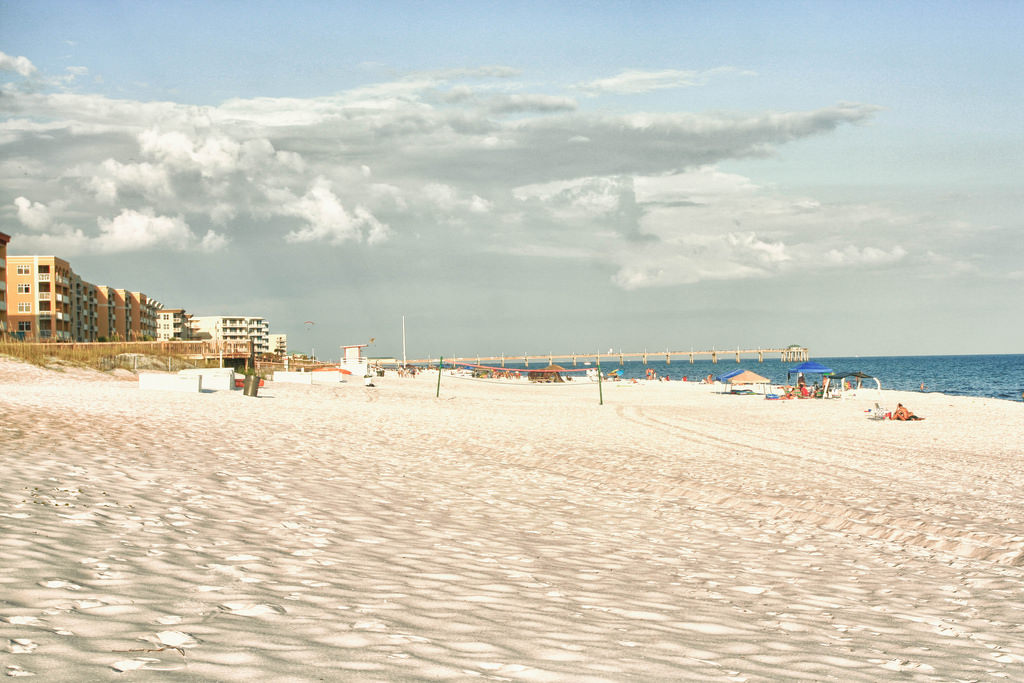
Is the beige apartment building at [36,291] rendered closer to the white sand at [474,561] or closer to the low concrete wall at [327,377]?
the low concrete wall at [327,377]

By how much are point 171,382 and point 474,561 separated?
21.1 meters

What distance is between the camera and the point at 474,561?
630cm

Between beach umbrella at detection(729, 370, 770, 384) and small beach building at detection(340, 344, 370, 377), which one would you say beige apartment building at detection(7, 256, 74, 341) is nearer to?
small beach building at detection(340, 344, 370, 377)

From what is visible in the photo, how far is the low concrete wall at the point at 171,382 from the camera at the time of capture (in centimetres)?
2422

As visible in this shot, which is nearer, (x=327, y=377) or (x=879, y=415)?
(x=879, y=415)

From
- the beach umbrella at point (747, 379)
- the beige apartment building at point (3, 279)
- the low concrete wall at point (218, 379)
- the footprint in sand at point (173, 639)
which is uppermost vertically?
the beige apartment building at point (3, 279)

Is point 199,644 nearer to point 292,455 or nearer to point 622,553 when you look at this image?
point 622,553

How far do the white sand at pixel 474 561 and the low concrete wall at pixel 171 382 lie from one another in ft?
30.9

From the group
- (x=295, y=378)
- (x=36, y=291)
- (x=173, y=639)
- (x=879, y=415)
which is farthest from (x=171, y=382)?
(x=36, y=291)

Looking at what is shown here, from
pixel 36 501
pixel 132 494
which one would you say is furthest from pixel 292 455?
pixel 36 501

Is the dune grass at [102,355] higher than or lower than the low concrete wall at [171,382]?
higher

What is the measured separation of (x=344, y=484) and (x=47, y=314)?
9470cm

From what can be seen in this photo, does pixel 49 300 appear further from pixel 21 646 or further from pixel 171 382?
pixel 21 646

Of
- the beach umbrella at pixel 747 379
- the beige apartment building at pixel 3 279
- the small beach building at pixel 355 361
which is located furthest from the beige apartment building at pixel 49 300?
the beach umbrella at pixel 747 379
